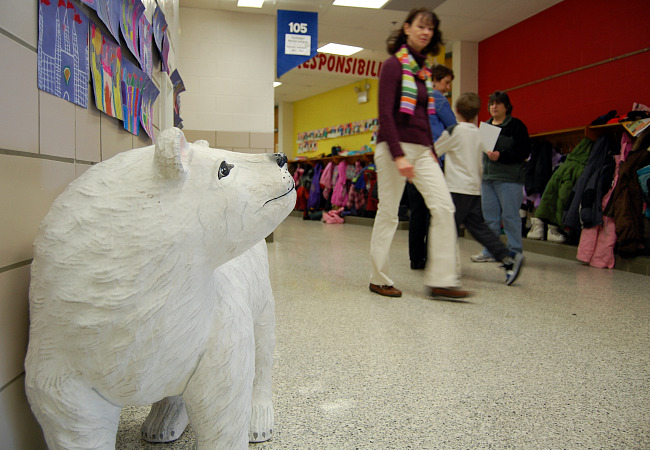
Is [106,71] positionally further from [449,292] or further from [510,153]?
[510,153]

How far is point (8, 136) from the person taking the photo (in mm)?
627

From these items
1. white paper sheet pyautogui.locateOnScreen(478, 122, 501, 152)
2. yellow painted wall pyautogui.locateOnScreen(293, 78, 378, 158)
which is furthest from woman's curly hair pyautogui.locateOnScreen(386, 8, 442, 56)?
yellow painted wall pyautogui.locateOnScreen(293, 78, 378, 158)

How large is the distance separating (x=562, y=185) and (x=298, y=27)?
9.63ft

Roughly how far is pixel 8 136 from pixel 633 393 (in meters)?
1.54

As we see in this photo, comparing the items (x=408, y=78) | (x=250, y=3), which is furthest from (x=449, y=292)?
(x=250, y=3)

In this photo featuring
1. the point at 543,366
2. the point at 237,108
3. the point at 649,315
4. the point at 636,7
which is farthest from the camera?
the point at 237,108

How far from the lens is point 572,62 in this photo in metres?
4.96

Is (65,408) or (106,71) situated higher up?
(106,71)

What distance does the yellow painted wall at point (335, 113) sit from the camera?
924 centimetres

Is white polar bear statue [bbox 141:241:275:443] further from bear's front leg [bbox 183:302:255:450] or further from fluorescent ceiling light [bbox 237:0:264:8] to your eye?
fluorescent ceiling light [bbox 237:0:264:8]

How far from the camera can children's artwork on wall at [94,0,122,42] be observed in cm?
95

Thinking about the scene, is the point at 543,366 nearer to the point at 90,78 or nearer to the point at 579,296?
the point at 579,296

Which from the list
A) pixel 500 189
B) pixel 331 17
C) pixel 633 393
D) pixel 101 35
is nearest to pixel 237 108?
pixel 331 17

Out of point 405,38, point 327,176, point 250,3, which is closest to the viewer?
point 405,38
